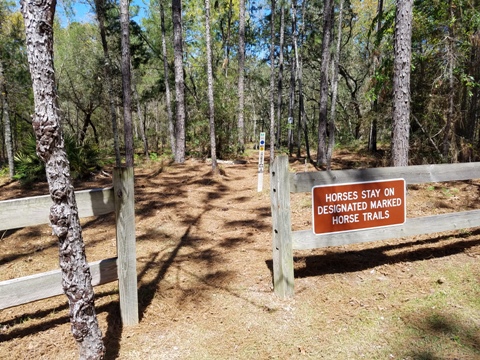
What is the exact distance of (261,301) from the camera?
11.4 ft

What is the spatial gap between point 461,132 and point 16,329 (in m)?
12.7

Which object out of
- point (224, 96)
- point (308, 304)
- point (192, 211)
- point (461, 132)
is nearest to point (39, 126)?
point (308, 304)

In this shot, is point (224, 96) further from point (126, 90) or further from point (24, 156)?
point (24, 156)

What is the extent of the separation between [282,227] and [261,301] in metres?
0.88

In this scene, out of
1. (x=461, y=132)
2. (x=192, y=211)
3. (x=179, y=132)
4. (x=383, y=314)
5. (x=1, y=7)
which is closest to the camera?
(x=383, y=314)

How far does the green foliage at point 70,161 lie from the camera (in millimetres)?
10461

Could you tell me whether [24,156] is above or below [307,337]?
above

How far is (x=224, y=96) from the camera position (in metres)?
15.4

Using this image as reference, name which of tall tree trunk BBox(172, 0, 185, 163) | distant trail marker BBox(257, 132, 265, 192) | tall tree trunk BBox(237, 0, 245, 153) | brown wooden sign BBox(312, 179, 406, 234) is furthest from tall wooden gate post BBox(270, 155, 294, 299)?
tall tree trunk BBox(237, 0, 245, 153)

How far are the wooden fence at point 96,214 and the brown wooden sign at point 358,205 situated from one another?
1934mm

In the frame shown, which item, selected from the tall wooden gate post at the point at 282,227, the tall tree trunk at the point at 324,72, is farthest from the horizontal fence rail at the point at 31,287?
the tall tree trunk at the point at 324,72

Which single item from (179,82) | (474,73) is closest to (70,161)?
(179,82)

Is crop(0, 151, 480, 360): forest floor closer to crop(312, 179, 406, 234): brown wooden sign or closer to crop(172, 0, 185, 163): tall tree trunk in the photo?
crop(312, 179, 406, 234): brown wooden sign

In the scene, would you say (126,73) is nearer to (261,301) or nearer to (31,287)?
(31,287)
